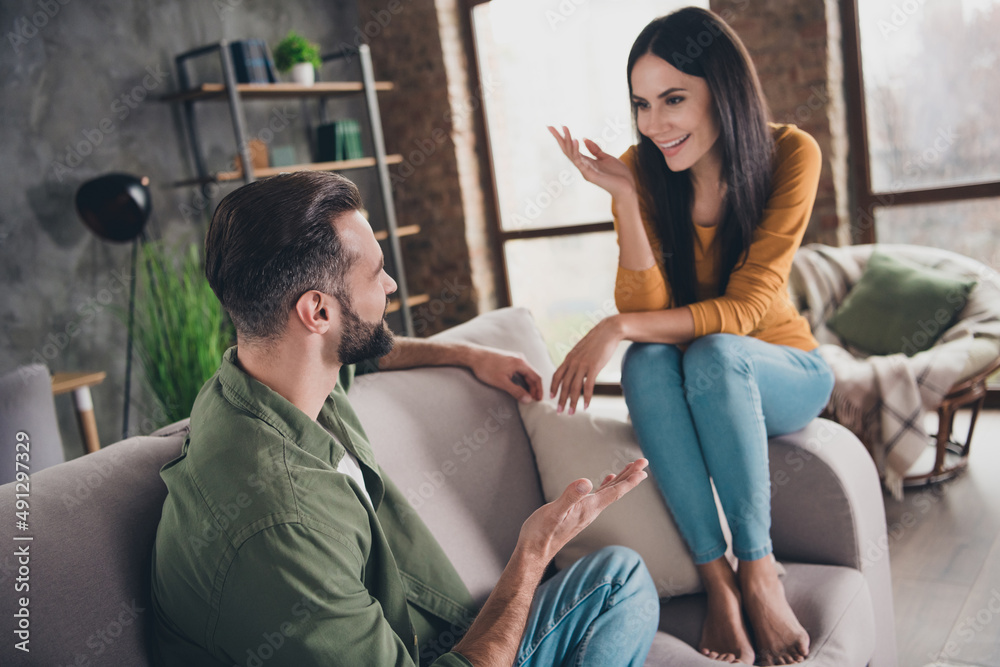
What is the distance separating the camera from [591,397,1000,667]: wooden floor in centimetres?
176

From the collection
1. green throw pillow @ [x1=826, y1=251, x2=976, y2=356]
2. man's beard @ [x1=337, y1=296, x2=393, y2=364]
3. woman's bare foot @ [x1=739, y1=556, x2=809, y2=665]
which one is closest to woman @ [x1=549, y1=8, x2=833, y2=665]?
woman's bare foot @ [x1=739, y1=556, x2=809, y2=665]

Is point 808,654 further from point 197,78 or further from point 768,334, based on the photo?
point 197,78

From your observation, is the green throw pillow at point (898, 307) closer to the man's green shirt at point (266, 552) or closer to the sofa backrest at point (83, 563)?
the man's green shirt at point (266, 552)

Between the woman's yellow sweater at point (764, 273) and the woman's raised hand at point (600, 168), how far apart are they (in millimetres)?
145

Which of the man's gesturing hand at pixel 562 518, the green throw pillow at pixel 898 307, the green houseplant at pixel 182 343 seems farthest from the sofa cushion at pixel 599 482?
the green throw pillow at pixel 898 307

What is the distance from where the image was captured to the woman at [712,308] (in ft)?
4.53

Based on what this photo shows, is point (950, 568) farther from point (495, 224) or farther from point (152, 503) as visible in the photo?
point (495, 224)

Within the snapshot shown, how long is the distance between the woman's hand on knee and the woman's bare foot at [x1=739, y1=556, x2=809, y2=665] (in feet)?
1.37

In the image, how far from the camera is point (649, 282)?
1.64 meters

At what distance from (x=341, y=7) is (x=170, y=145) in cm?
147

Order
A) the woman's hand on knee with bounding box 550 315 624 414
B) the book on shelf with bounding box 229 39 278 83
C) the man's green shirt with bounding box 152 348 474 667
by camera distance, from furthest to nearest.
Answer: the book on shelf with bounding box 229 39 278 83 < the woman's hand on knee with bounding box 550 315 624 414 < the man's green shirt with bounding box 152 348 474 667

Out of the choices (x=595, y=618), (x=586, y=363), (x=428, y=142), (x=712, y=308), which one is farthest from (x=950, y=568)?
(x=428, y=142)

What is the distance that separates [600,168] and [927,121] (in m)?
2.42

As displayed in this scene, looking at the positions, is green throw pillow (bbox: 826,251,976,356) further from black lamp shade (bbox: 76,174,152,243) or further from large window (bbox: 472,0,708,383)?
black lamp shade (bbox: 76,174,152,243)
